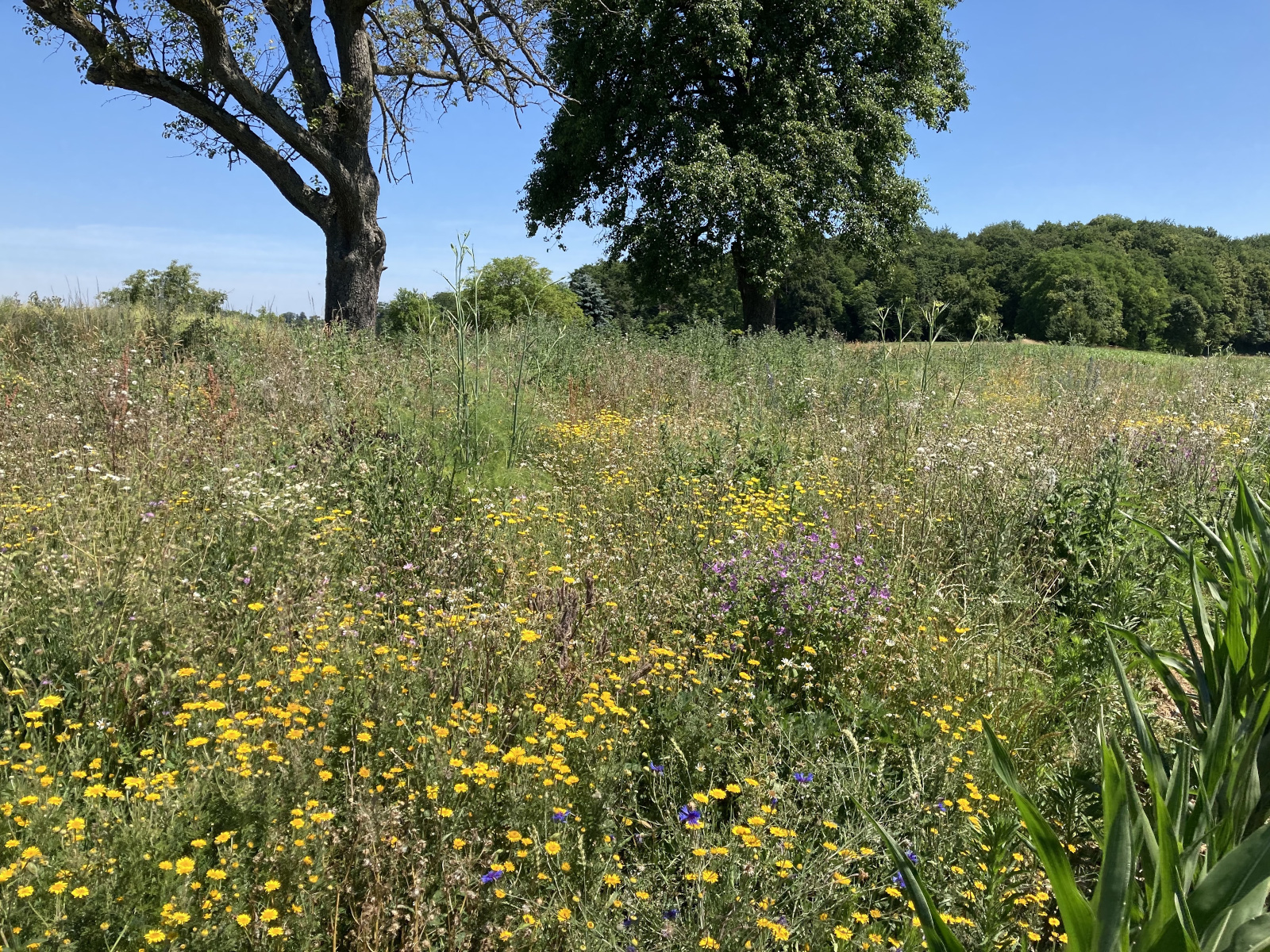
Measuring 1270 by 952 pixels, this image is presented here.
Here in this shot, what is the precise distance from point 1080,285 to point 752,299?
66.3 meters

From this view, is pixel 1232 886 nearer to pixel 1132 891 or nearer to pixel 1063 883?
pixel 1132 891

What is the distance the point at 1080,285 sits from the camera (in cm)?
7400

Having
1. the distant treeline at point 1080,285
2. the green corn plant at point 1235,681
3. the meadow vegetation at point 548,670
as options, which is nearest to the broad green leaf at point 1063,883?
the meadow vegetation at point 548,670

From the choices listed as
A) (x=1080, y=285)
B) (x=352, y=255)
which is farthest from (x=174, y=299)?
(x=1080, y=285)

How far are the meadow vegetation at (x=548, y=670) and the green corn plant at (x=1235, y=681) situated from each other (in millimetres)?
643

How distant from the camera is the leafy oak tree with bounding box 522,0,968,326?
1898cm

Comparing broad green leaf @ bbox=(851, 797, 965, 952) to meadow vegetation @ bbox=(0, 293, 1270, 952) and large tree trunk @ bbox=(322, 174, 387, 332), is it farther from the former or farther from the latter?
large tree trunk @ bbox=(322, 174, 387, 332)

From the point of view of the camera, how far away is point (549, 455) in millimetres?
6465

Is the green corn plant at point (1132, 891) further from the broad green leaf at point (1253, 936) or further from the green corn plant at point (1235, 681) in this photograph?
the green corn plant at point (1235, 681)

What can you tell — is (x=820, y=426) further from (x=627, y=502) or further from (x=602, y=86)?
(x=602, y=86)

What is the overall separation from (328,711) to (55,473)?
10.6 ft

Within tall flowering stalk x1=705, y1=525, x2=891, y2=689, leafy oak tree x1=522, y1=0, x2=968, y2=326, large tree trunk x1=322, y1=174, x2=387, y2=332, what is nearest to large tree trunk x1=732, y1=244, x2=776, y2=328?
leafy oak tree x1=522, y1=0, x2=968, y2=326

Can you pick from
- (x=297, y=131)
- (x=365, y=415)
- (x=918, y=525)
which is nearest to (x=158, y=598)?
(x=365, y=415)

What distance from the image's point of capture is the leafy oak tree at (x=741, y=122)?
19.0m
